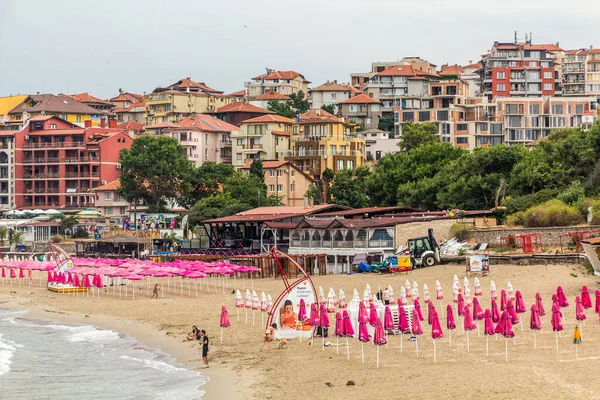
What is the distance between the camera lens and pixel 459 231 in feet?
207

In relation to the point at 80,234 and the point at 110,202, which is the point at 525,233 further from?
the point at 110,202

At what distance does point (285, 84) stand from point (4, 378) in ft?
436

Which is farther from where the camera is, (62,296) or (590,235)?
(62,296)

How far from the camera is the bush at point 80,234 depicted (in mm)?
106375

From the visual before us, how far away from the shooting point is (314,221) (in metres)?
70.2

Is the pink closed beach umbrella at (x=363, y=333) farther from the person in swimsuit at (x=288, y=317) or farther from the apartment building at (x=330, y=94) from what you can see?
the apartment building at (x=330, y=94)

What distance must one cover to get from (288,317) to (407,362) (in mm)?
6599

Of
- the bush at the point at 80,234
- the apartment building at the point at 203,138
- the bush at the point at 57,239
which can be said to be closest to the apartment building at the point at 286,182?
the apartment building at the point at 203,138

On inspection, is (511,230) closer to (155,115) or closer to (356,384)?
(356,384)

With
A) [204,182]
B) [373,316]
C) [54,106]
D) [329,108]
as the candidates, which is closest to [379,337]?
[373,316]

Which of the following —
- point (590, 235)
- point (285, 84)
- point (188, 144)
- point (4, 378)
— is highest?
point (285, 84)

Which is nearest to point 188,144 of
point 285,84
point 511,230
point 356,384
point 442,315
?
point 285,84

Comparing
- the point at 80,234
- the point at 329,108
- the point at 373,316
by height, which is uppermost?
the point at 329,108

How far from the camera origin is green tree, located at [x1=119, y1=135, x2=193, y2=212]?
109250mm
